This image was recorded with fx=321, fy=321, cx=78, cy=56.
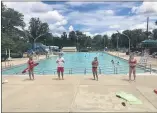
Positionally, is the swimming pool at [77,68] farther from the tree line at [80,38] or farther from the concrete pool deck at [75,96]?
the tree line at [80,38]

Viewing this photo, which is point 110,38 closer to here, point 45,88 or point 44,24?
point 44,24

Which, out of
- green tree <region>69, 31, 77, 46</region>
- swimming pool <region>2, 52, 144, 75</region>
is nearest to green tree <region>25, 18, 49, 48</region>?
green tree <region>69, 31, 77, 46</region>

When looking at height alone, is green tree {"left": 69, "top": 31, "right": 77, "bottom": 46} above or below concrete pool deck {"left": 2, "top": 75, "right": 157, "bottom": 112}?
above

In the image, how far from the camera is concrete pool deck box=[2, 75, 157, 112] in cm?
891

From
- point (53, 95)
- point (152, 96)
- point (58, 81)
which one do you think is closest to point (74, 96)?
point (53, 95)

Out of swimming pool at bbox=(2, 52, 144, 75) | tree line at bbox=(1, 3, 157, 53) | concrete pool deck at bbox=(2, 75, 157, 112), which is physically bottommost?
swimming pool at bbox=(2, 52, 144, 75)

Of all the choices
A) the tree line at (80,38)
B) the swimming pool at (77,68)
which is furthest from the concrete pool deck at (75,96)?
the tree line at (80,38)

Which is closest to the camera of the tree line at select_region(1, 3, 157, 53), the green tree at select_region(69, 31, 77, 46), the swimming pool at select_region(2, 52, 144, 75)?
the swimming pool at select_region(2, 52, 144, 75)

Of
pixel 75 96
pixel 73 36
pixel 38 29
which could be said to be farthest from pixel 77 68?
pixel 73 36

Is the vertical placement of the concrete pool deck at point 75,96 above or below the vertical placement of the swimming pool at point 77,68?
above

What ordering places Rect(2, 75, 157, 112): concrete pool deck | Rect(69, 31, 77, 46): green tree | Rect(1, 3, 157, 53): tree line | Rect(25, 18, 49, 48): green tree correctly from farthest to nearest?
1. Rect(69, 31, 77, 46): green tree
2. Rect(25, 18, 49, 48): green tree
3. Rect(1, 3, 157, 53): tree line
4. Rect(2, 75, 157, 112): concrete pool deck

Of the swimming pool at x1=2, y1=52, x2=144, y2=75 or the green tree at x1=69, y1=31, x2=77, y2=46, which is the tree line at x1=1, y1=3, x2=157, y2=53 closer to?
the green tree at x1=69, y1=31, x2=77, y2=46

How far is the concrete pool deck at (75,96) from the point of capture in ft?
29.2

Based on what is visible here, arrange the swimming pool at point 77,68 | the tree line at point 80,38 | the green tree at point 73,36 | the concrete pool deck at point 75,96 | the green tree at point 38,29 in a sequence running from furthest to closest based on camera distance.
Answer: the green tree at point 73,36
the green tree at point 38,29
the tree line at point 80,38
the swimming pool at point 77,68
the concrete pool deck at point 75,96
